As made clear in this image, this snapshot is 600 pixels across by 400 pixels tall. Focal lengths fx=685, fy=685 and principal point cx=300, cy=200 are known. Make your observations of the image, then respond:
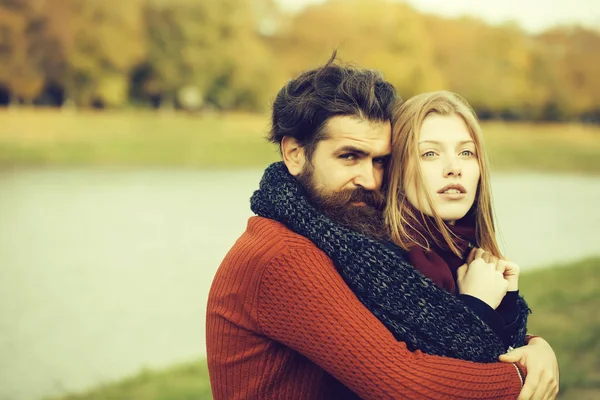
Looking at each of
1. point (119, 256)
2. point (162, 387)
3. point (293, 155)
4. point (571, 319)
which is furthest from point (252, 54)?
point (293, 155)

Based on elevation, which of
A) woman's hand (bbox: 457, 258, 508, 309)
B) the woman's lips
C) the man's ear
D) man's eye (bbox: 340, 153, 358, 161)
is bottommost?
woman's hand (bbox: 457, 258, 508, 309)

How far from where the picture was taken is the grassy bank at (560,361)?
16.2ft

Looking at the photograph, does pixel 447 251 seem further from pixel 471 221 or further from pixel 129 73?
pixel 129 73

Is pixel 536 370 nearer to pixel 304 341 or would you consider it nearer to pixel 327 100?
pixel 304 341

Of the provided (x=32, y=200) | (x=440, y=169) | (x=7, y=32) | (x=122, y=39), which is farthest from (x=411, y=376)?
(x=122, y=39)

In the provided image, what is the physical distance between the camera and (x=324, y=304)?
2064 mm

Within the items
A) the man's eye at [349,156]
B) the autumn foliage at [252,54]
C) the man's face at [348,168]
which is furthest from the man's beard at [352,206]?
the autumn foliage at [252,54]

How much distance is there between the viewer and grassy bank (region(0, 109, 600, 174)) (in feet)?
73.5

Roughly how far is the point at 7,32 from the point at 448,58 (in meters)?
21.1

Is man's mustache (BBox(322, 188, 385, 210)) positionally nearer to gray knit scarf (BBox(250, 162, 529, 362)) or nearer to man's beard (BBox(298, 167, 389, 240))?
man's beard (BBox(298, 167, 389, 240))

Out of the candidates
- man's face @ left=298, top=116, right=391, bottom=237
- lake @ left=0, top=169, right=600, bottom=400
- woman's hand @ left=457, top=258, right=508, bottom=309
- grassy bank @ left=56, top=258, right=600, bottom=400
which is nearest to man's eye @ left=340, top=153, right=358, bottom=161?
man's face @ left=298, top=116, right=391, bottom=237

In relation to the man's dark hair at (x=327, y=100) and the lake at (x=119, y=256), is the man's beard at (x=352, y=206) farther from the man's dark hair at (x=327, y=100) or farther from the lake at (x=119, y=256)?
the lake at (x=119, y=256)

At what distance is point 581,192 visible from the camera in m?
22.2

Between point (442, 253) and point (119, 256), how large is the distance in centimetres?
931
